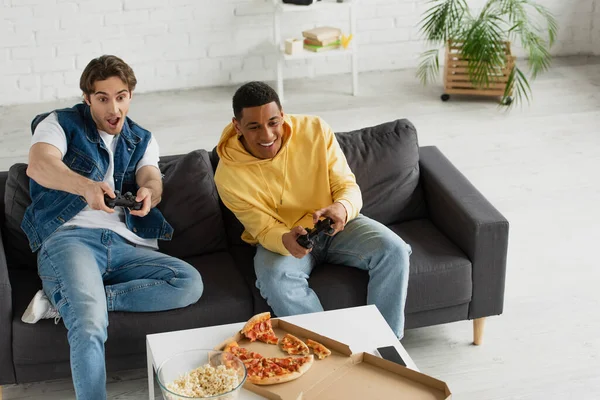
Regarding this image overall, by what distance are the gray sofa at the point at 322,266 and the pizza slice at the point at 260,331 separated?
0.40 metres

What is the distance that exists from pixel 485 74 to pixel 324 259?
8.67 feet

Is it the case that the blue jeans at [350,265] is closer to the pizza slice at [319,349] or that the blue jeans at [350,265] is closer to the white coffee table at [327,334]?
the white coffee table at [327,334]

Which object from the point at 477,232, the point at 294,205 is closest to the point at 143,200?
the point at 294,205

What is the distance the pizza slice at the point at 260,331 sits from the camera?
2393 millimetres

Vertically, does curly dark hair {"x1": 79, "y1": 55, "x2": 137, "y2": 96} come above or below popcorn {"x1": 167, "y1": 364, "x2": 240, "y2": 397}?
above

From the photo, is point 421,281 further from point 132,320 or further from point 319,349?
point 132,320

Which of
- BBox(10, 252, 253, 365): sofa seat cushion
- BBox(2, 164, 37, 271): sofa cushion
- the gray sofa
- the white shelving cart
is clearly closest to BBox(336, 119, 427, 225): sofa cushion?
the gray sofa

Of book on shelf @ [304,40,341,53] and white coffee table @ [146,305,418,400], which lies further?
book on shelf @ [304,40,341,53]

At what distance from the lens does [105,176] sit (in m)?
2.93

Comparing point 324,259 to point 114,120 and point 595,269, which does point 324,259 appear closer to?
point 114,120

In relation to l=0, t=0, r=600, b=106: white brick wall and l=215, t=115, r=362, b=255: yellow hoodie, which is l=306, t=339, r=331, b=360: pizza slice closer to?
l=215, t=115, r=362, b=255: yellow hoodie

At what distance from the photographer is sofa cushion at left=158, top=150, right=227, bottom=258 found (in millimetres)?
3051

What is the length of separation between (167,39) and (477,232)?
3170mm

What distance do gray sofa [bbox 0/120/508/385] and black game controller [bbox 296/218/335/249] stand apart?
0.63ft
